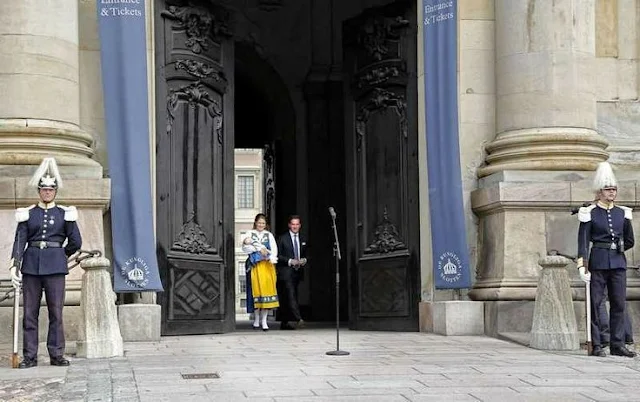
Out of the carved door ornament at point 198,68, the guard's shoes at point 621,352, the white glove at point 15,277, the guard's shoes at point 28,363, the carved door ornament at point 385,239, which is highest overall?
the carved door ornament at point 198,68

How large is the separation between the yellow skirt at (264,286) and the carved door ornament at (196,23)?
3.50 meters

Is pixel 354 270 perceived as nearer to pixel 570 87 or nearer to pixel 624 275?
pixel 570 87

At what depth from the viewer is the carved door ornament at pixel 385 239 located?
15741 mm

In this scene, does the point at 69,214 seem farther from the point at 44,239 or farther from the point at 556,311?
the point at 556,311

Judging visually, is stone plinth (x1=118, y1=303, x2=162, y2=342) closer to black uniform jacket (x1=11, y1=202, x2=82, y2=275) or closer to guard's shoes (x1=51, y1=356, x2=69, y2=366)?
black uniform jacket (x1=11, y1=202, x2=82, y2=275)

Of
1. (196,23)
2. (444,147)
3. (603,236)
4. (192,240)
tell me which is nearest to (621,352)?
(603,236)

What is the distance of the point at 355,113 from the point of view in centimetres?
1664

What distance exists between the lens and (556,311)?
474 inches

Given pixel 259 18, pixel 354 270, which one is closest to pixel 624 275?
pixel 354 270

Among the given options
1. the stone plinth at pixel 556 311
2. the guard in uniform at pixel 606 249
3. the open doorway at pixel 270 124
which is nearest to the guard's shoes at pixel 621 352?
the guard in uniform at pixel 606 249

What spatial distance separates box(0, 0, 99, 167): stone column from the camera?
13.4 metres

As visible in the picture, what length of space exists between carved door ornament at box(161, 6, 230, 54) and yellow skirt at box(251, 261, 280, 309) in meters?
3.50

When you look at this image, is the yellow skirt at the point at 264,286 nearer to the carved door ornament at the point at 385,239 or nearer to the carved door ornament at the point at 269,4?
the carved door ornament at the point at 385,239

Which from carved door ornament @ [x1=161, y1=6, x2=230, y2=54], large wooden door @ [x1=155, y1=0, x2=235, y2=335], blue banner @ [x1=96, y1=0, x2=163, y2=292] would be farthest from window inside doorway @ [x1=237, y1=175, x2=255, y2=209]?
blue banner @ [x1=96, y1=0, x2=163, y2=292]
